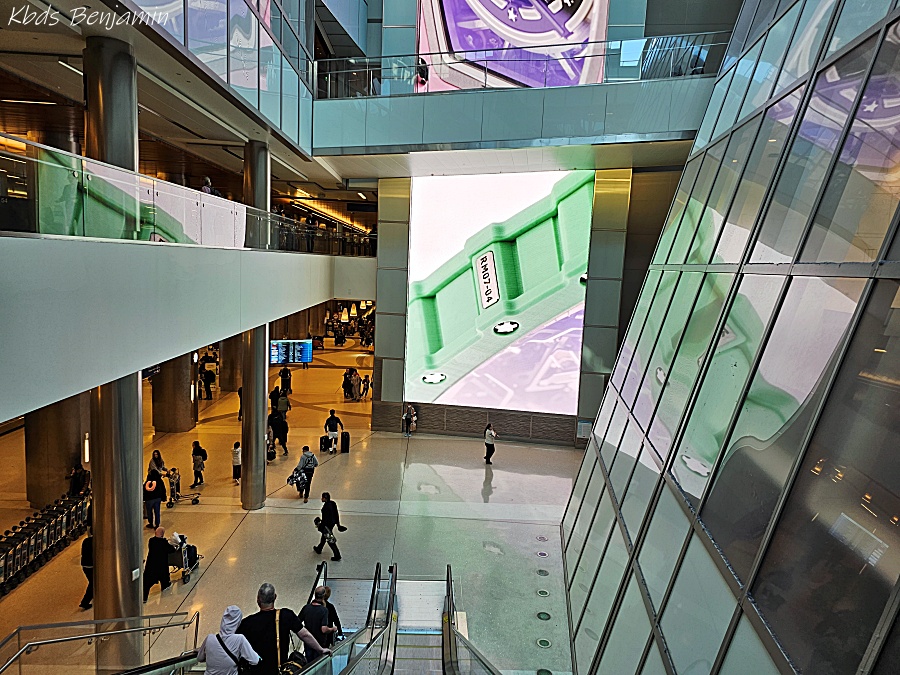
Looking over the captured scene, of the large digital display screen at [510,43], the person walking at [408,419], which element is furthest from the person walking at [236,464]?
the large digital display screen at [510,43]

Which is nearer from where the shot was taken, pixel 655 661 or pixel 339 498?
pixel 655 661

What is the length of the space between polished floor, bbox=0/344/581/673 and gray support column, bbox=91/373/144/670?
142 centimetres

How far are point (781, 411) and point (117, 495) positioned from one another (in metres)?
8.04

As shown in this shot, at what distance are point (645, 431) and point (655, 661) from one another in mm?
2660

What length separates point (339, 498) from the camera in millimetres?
14641

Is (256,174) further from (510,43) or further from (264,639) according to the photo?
(264,639)

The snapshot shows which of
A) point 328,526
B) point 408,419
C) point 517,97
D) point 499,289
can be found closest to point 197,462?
point 328,526

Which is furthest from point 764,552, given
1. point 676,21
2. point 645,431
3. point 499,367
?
point 676,21

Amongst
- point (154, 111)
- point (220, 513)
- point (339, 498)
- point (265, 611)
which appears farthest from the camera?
point (339, 498)

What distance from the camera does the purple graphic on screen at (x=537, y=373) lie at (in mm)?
18469

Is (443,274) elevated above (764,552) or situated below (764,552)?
above

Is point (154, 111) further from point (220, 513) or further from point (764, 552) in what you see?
point (764, 552)

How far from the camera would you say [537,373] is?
61.9 feet

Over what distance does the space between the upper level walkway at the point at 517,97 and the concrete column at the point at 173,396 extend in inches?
310
